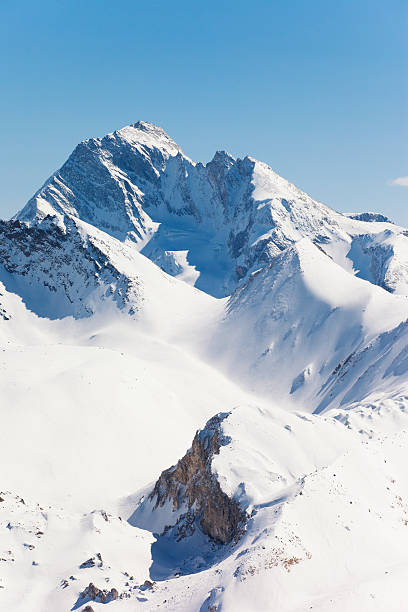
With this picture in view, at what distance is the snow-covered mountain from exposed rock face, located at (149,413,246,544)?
0.15 meters

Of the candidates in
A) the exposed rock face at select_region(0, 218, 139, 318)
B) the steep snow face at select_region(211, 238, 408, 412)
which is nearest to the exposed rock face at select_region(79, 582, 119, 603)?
the steep snow face at select_region(211, 238, 408, 412)

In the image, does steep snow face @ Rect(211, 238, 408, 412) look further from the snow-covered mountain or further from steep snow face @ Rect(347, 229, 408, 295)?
steep snow face @ Rect(347, 229, 408, 295)

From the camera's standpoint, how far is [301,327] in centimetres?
9431

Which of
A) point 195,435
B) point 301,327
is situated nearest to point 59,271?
point 301,327

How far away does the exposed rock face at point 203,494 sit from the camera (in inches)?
1275

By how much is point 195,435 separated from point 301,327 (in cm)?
5338

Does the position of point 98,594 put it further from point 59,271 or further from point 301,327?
point 59,271

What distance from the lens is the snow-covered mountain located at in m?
26.8

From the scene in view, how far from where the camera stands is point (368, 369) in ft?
234

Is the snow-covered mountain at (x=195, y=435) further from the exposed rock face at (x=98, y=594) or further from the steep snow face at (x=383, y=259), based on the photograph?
the steep snow face at (x=383, y=259)

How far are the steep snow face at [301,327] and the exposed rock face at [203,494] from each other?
112 feet

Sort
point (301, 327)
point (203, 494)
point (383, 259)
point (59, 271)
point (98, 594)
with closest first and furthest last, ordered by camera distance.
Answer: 1. point (98, 594)
2. point (203, 494)
3. point (301, 327)
4. point (59, 271)
5. point (383, 259)

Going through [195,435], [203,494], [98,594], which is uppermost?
[195,435]

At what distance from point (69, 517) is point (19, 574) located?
7132mm
